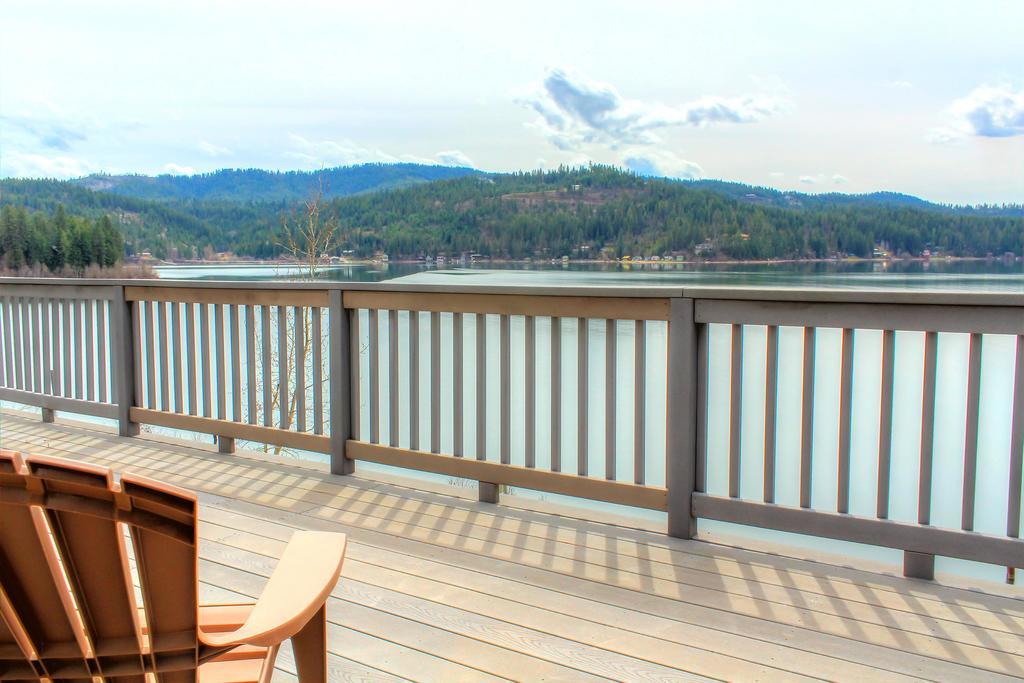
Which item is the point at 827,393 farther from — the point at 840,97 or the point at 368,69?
the point at 840,97

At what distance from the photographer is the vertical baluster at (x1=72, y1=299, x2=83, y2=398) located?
5.09 metres

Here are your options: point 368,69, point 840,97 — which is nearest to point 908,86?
point 840,97

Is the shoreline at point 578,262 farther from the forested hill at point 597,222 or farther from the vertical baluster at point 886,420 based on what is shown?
the vertical baluster at point 886,420

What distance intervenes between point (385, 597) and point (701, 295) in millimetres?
1606

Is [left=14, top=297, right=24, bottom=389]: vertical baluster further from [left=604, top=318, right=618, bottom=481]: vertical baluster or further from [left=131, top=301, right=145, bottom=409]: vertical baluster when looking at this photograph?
[left=604, top=318, right=618, bottom=481]: vertical baluster

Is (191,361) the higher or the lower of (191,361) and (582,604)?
the higher

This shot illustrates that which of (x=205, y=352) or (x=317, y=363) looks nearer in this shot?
(x=317, y=363)

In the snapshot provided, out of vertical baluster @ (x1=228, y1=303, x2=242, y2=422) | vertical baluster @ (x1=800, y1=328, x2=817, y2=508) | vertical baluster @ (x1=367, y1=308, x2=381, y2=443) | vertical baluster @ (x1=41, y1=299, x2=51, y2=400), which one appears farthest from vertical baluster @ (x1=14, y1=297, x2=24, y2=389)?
vertical baluster @ (x1=800, y1=328, x2=817, y2=508)

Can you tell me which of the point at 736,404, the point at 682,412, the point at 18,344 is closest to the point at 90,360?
the point at 18,344

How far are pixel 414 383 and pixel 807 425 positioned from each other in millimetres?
1865

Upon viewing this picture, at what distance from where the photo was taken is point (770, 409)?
2.92 m

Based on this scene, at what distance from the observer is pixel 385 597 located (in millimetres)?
2576

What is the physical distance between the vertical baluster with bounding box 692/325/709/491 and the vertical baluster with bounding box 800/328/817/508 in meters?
0.37

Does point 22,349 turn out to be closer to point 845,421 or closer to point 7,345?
point 7,345
